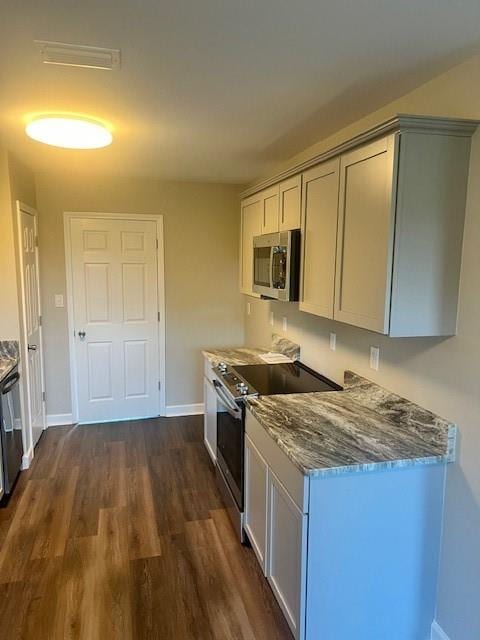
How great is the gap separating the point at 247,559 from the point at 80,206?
3.36 metres

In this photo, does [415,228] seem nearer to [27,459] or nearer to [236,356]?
[236,356]

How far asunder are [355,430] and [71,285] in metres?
3.25

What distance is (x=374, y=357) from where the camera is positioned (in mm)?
2410

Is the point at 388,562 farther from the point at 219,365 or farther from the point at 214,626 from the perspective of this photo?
the point at 219,365

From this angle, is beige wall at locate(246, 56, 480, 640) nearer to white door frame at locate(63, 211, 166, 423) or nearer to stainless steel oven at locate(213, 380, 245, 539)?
stainless steel oven at locate(213, 380, 245, 539)

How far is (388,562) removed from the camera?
184cm

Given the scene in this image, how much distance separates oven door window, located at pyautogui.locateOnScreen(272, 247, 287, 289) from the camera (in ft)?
9.07

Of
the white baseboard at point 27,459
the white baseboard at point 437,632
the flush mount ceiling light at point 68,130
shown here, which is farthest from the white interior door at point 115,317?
the white baseboard at point 437,632

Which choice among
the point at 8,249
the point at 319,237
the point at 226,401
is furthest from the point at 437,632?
the point at 8,249

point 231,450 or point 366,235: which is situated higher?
point 366,235

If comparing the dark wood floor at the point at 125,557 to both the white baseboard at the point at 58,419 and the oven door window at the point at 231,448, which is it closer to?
the oven door window at the point at 231,448

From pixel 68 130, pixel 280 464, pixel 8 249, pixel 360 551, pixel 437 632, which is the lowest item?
pixel 437 632

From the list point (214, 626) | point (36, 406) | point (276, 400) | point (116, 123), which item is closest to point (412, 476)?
point (276, 400)

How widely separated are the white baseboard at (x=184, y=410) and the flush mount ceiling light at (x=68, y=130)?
2913 mm
